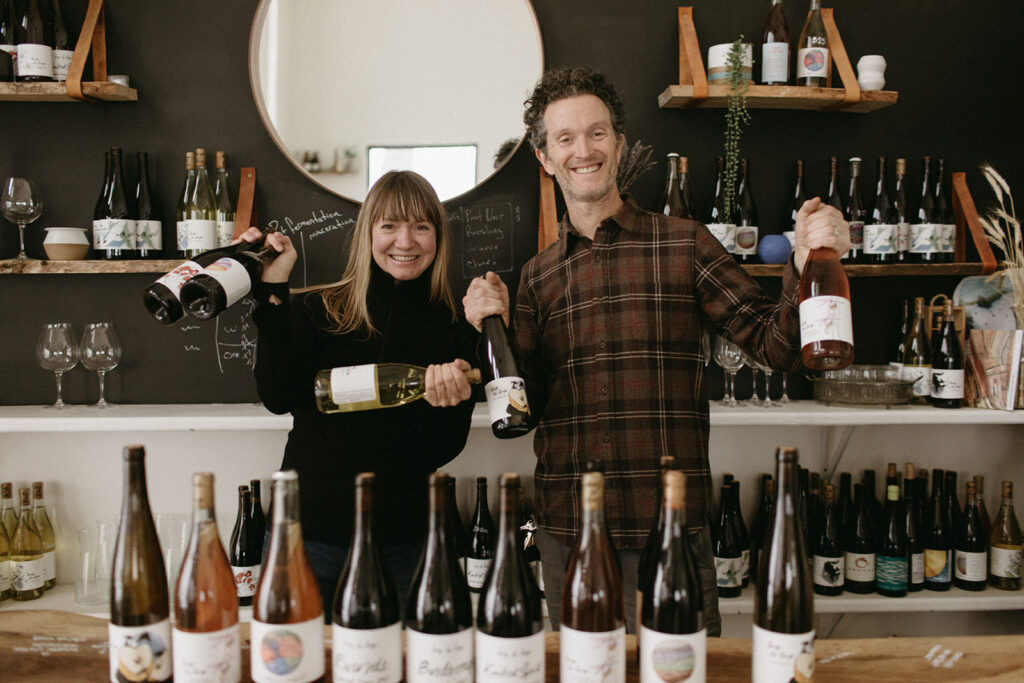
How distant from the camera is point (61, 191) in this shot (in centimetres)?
195

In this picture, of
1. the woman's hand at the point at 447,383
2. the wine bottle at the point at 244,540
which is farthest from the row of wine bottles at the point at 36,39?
the woman's hand at the point at 447,383

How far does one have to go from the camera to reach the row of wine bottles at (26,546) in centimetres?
182

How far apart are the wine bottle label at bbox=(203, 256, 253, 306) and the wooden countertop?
0.49 metres

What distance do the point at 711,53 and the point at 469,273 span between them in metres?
0.88

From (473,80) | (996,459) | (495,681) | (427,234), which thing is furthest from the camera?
(996,459)

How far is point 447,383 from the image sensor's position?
3.68ft

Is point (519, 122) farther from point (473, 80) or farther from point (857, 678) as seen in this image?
point (857, 678)

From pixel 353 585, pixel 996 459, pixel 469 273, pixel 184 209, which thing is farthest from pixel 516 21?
pixel 996 459

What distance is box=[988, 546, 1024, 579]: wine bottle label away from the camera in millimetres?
1893

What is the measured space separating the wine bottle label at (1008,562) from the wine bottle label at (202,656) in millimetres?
2024

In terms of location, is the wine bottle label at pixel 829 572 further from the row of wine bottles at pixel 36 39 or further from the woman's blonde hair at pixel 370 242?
the row of wine bottles at pixel 36 39

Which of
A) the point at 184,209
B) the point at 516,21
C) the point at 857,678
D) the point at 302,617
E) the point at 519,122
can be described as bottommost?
the point at 857,678

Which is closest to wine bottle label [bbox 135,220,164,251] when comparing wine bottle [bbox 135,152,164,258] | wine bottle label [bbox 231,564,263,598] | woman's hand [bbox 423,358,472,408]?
wine bottle [bbox 135,152,164,258]

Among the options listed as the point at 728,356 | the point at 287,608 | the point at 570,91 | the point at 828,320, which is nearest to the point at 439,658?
the point at 287,608
